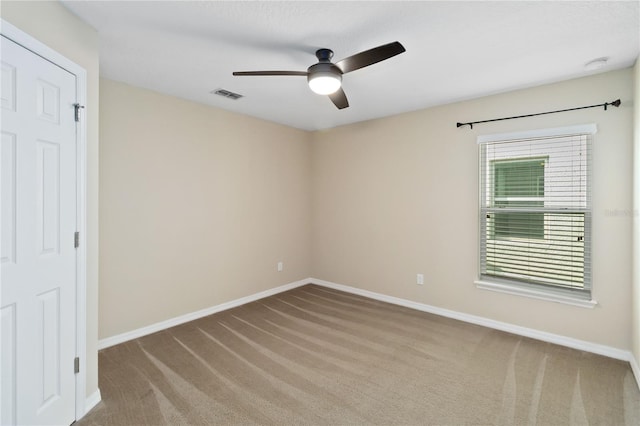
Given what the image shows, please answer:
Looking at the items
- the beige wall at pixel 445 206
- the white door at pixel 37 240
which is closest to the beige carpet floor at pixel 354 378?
the beige wall at pixel 445 206

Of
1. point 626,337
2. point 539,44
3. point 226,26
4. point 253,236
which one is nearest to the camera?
point 226,26

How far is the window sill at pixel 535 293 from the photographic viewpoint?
2.94m

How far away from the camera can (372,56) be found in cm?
202

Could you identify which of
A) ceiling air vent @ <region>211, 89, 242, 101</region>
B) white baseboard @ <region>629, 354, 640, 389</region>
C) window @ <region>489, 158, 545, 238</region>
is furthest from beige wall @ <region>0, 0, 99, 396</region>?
white baseboard @ <region>629, 354, 640, 389</region>

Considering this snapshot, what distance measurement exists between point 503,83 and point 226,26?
2682 millimetres

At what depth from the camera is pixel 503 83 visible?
10.2 ft

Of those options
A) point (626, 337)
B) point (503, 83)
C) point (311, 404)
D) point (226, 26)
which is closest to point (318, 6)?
point (226, 26)

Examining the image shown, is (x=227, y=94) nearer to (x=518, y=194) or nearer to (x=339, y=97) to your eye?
(x=339, y=97)

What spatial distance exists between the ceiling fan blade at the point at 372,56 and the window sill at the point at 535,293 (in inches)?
Result: 109

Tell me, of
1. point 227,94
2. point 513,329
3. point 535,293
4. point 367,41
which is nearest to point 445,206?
point 535,293

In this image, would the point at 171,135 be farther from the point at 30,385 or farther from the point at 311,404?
the point at 311,404

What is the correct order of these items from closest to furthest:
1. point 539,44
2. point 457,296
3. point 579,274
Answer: point 539,44 < point 579,274 < point 457,296

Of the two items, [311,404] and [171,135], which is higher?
[171,135]

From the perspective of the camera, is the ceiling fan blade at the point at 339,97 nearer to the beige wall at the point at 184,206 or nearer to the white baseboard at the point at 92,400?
the beige wall at the point at 184,206
